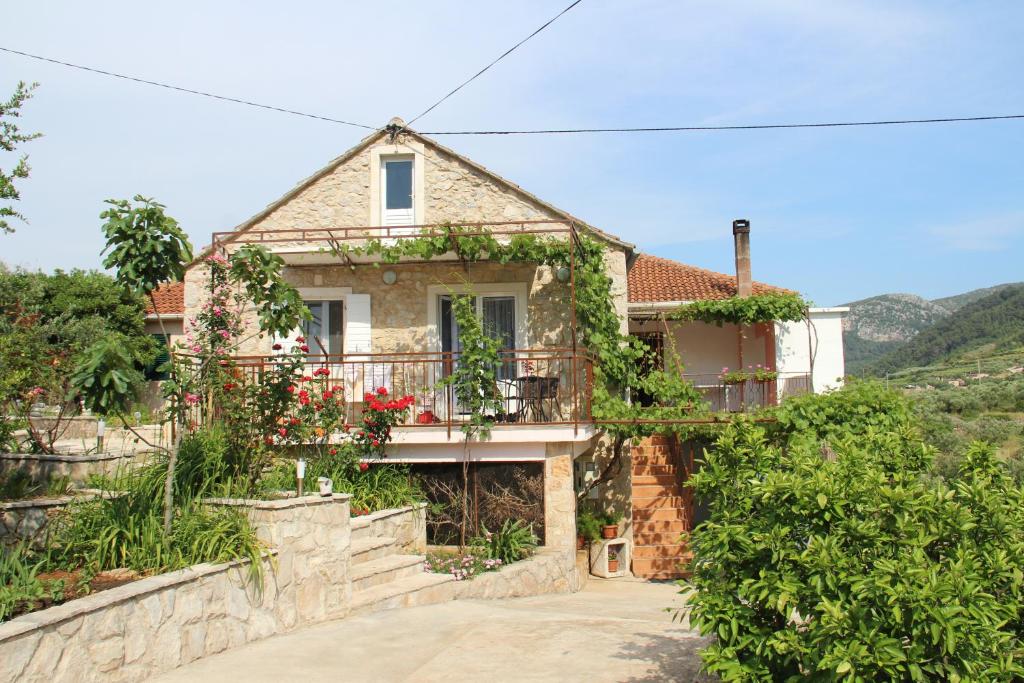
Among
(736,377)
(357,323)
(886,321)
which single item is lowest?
(736,377)

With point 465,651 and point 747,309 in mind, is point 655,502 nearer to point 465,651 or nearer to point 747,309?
point 747,309

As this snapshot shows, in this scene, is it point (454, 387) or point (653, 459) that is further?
point (653, 459)

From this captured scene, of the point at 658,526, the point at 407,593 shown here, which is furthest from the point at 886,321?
the point at 407,593

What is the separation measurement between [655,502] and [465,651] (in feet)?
25.1

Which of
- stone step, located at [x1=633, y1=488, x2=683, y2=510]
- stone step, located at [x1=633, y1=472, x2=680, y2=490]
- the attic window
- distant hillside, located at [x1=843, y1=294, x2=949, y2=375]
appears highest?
distant hillside, located at [x1=843, y1=294, x2=949, y2=375]

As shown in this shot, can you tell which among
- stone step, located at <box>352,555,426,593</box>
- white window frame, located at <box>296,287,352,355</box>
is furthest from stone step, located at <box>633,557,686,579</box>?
white window frame, located at <box>296,287,352,355</box>

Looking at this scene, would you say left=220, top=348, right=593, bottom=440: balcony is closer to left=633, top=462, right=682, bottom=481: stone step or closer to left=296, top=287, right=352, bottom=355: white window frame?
left=296, top=287, right=352, bottom=355: white window frame

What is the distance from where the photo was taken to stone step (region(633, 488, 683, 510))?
13.6 m

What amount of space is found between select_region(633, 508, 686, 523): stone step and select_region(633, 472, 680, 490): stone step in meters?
0.42

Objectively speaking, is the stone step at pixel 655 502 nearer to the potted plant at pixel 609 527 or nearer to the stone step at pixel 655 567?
the potted plant at pixel 609 527

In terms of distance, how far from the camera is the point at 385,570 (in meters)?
8.84

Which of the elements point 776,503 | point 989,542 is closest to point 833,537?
point 776,503

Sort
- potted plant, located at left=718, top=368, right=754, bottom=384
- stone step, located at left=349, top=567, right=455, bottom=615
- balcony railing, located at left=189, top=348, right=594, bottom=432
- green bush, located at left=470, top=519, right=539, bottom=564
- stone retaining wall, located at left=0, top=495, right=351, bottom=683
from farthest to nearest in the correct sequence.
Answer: potted plant, located at left=718, top=368, right=754, bottom=384, balcony railing, located at left=189, top=348, right=594, bottom=432, green bush, located at left=470, top=519, right=539, bottom=564, stone step, located at left=349, top=567, right=455, bottom=615, stone retaining wall, located at left=0, top=495, right=351, bottom=683

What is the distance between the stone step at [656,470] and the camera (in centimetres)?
1391
